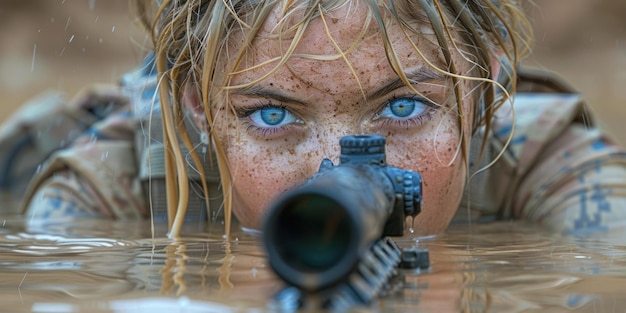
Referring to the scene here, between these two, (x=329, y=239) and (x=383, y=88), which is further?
(x=383, y=88)

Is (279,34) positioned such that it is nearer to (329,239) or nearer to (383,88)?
(383,88)

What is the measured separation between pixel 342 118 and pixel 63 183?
56.6 inches

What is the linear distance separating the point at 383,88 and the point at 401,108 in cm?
8

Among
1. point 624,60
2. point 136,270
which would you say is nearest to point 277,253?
point 136,270

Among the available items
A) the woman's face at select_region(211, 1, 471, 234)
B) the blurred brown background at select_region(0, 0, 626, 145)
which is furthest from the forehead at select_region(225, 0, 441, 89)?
the blurred brown background at select_region(0, 0, 626, 145)

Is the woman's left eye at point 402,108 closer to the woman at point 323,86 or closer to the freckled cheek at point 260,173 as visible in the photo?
the woman at point 323,86

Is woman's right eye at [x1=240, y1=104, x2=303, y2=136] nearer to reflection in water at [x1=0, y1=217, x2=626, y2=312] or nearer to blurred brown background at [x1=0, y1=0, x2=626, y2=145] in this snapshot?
reflection in water at [x1=0, y1=217, x2=626, y2=312]

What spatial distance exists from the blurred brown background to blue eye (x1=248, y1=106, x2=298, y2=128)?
22.9 feet

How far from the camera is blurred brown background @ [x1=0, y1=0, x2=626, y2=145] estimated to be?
30.0 ft

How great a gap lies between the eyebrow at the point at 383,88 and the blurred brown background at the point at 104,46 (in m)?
6.96

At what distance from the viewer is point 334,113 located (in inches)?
81.0

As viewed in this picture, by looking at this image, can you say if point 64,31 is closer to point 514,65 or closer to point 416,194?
point 514,65

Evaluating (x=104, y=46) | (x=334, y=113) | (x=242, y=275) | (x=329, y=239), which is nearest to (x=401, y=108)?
(x=334, y=113)

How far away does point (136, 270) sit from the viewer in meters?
1.73
